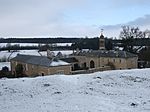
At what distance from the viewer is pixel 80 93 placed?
18.2 meters

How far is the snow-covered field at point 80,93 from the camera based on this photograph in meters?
15.3

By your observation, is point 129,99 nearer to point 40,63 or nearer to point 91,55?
point 40,63

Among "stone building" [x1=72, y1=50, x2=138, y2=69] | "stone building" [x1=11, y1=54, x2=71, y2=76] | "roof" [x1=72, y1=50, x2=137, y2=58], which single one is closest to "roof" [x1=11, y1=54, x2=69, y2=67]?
"stone building" [x1=11, y1=54, x2=71, y2=76]

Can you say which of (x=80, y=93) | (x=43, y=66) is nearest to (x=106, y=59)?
(x=43, y=66)

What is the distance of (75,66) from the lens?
195 ft

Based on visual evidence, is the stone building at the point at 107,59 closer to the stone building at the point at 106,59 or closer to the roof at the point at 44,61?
the stone building at the point at 106,59

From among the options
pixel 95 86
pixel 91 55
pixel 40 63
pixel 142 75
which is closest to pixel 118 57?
pixel 91 55

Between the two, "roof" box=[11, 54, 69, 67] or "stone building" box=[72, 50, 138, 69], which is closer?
"roof" box=[11, 54, 69, 67]

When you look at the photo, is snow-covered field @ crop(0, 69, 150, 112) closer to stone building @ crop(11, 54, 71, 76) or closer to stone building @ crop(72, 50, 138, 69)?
stone building @ crop(11, 54, 71, 76)

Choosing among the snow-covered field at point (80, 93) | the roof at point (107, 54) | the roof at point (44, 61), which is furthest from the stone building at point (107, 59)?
the snow-covered field at point (80, 93)

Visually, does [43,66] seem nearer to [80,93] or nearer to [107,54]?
[107,54]

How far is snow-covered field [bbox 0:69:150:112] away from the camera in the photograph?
15.3m

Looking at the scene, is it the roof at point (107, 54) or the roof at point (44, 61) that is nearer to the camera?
the roof at point (44, 61)

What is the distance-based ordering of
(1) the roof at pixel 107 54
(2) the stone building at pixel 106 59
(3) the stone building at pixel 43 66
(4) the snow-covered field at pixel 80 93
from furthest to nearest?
1. (1) the roof at pixel 107 54
2. (2) the stone building at pixel 106 59
3. (3) the stone building at pixel 43 66
4. (4) the snow-covered field at pixel 80 93
